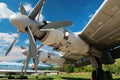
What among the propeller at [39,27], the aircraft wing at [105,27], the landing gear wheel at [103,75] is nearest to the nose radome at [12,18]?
the propeller at [39,27]

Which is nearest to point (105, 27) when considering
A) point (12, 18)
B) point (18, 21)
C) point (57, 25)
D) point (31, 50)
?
point (57, 25)

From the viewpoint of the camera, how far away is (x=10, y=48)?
1358 centimetres

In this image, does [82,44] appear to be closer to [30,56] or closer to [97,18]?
[97,18]

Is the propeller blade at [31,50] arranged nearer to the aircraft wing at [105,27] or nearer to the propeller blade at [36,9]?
the propeller blade at [36,9]

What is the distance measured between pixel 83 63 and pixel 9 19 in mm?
14008

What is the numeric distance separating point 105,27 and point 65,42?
2.69 metres

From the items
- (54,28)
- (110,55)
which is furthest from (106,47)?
(54,28)

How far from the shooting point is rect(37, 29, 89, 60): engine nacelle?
43.4ft

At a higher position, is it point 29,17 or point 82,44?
point 29,17

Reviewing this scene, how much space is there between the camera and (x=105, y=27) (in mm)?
13875

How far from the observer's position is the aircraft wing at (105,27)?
1133 cm

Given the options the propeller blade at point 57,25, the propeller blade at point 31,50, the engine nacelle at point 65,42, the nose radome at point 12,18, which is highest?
the nose radome at point 12,18

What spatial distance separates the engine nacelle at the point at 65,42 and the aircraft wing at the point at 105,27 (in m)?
0.59

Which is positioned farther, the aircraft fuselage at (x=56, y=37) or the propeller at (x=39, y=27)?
the propeller at (x=39, y=27)
